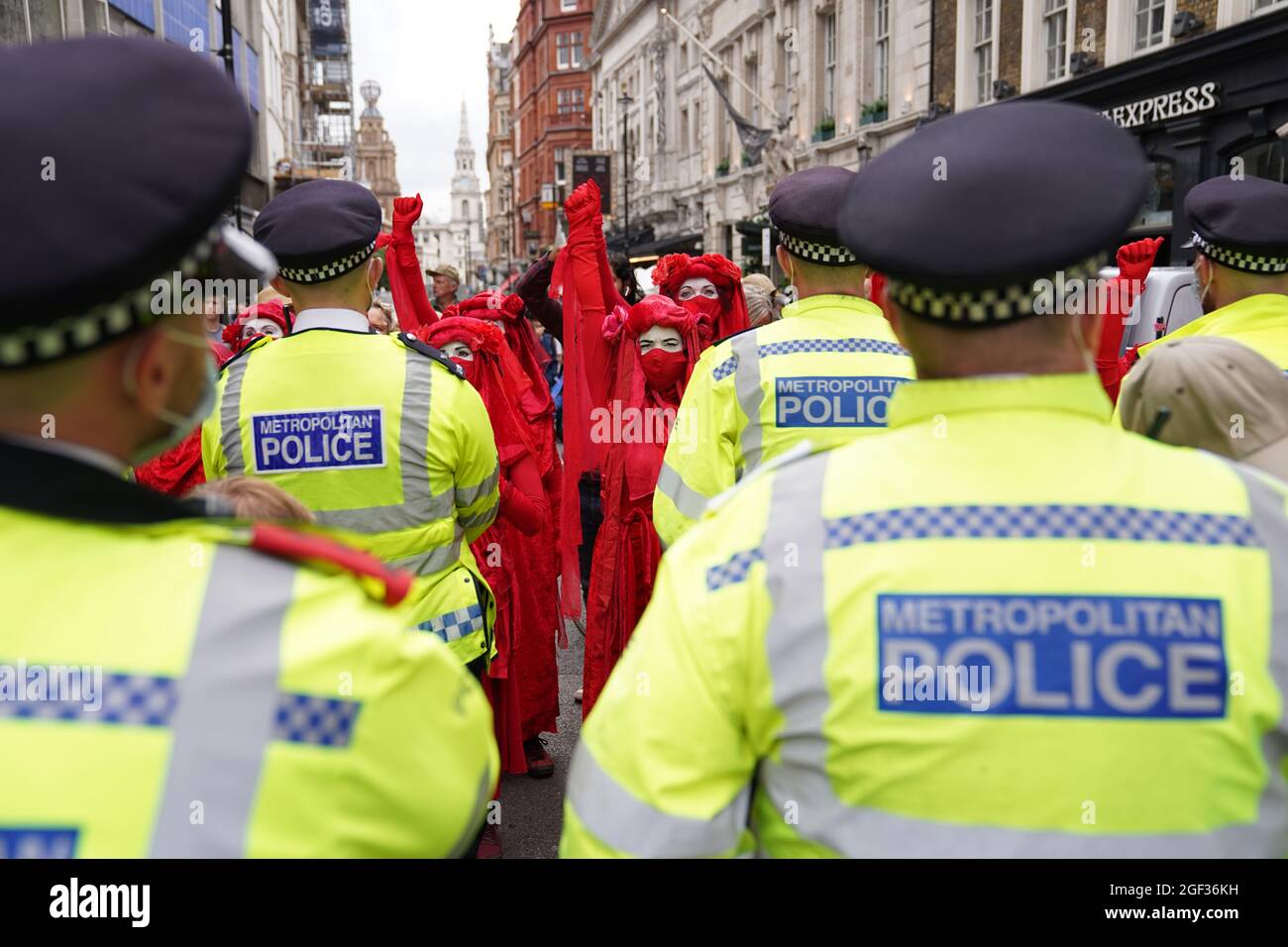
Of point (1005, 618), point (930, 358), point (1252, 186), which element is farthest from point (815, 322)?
point (1005, 618)

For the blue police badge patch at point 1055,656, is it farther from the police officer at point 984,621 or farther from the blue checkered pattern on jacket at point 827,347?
the blue checkered pattern on jacket at point 827,347

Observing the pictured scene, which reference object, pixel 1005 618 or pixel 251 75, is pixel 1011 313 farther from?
pixel 251 75

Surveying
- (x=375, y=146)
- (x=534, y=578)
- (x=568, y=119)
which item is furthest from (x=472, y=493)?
(x=375, y=146)

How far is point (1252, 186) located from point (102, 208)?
3.40 m

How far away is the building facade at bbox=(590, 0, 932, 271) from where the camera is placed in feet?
74.6

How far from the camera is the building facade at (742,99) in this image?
896 inches

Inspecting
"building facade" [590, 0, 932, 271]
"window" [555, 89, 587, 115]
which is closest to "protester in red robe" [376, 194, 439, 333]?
"building facade" [590, 0, 932, 271]

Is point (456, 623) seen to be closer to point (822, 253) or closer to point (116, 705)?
point (822, 253)

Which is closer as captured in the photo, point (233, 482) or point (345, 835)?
point (345, 835)

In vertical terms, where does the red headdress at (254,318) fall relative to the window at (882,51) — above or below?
below

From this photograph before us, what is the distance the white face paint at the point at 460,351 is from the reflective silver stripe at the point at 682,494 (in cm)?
162

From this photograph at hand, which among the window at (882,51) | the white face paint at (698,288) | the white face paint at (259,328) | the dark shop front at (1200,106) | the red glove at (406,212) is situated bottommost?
the white face paint at (259,328)

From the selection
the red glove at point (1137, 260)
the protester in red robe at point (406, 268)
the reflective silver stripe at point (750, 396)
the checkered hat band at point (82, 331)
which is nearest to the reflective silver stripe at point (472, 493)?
the reflective silver stripe at point (750, 396)

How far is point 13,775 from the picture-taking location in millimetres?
1128
